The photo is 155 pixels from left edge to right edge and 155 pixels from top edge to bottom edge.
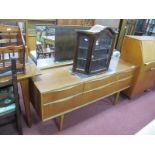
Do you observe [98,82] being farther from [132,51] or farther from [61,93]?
[132,51]

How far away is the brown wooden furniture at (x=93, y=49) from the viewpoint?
1.59 metres

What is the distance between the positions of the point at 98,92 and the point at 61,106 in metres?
0.50

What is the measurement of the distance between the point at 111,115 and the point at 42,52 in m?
1.20

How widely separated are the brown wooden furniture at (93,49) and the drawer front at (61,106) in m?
0.33

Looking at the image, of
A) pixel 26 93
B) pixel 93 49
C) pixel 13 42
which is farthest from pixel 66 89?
pixel 13 42

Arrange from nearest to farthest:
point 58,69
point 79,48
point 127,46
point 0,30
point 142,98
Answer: point 0,30
point 79,48
point 58,69
point 127,46
point 142,98

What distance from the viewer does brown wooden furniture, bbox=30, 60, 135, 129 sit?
1.48 meters

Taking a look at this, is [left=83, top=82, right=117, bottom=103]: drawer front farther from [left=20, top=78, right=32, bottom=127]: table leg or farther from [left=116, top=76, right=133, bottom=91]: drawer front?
[left=20, top=78, right=32, bottom=127]: table leg

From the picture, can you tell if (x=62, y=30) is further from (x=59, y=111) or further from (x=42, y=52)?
(x=59, y=111)

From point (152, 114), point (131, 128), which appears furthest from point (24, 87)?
point (152, 114)

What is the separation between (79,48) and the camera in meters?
1.68

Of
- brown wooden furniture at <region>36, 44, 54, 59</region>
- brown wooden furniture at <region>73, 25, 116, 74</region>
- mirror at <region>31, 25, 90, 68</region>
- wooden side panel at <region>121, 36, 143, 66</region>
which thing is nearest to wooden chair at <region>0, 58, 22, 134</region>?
→ mirror at <region>31, 25, 90, 68</region>

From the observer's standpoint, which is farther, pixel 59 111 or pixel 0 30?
pixel 59 111

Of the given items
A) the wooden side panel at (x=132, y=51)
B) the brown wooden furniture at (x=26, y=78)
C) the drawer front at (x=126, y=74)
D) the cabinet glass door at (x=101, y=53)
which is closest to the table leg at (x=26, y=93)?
the brown wooden furniture at (x=26, y=78)
